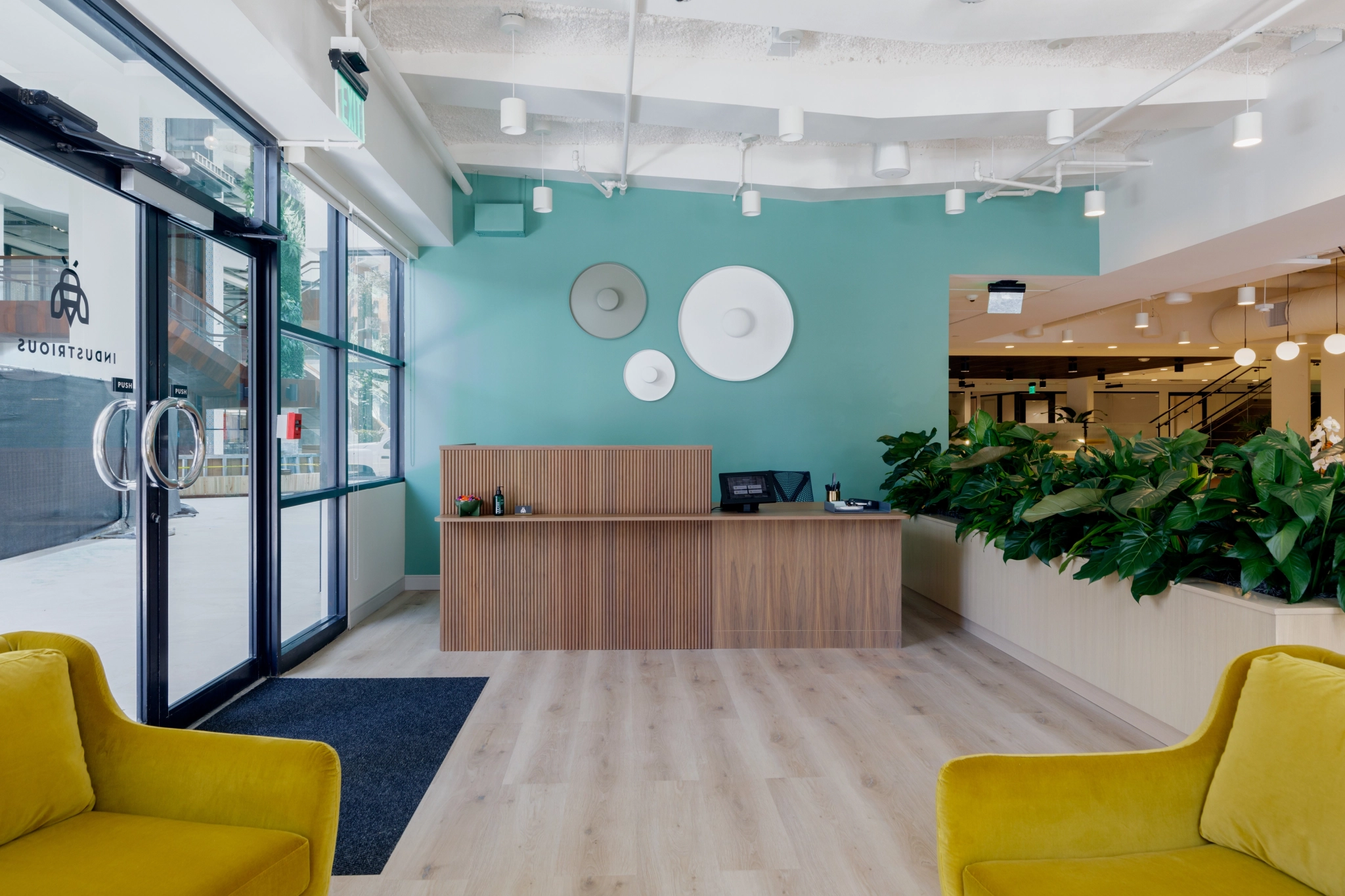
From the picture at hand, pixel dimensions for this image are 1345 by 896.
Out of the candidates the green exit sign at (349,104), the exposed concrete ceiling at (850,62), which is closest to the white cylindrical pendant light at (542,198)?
the exposed concrete ceiling at (850,62)

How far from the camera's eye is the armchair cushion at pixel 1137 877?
1399mm

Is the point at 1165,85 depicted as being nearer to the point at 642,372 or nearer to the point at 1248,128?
the point at 1248,128

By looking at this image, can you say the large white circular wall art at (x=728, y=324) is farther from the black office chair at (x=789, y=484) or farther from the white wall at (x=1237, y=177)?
the white wall at (x=1237, y=177)

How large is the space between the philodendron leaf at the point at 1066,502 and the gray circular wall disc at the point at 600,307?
11.5 ft

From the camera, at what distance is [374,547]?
541 centimetres

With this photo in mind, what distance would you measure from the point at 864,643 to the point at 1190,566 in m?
1.95

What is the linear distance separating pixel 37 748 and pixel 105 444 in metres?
1.53

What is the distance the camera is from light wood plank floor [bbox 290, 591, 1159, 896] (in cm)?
219

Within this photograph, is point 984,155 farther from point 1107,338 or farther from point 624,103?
point 1107,338

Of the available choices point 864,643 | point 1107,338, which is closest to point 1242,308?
point 1107,338

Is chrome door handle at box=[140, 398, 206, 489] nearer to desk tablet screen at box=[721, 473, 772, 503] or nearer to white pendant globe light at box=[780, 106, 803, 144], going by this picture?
desk tablet screen at box=[721, 473, 772, 503]

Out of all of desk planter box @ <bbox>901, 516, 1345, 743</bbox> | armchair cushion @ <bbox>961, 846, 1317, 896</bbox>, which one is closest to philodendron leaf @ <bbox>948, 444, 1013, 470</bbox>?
desk planter box @ <bbox>901, 516, 1345, 743</bbox>

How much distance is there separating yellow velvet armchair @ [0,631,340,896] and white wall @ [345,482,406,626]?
326cm

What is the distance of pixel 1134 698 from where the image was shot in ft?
10.7
